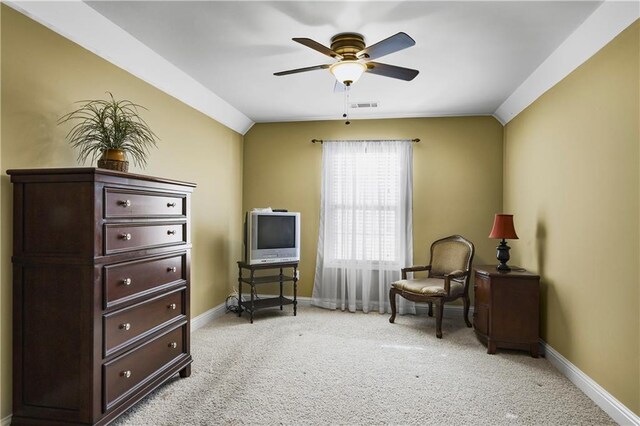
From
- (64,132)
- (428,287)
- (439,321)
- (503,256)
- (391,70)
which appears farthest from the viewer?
(428,287)

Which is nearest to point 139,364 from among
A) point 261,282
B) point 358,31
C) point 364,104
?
point 261,282

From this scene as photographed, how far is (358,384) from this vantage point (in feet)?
9.06

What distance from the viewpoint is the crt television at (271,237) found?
14.3 feet

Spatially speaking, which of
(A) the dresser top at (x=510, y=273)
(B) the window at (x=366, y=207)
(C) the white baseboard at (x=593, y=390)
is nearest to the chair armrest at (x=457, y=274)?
(A) the dresser top at (x=510, y=273)

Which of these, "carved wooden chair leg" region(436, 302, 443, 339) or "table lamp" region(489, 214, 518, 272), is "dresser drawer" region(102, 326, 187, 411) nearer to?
"carved wooden chair leg" region(436, 302, 443, 339)

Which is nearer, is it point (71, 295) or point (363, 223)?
point (71, 295)

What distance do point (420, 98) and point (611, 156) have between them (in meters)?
2.15

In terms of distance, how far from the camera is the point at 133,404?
2262mm

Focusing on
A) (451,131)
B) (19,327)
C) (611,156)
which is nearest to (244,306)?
(19,327)

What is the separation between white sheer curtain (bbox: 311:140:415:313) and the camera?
15.8 ft

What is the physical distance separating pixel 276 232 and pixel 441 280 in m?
2.06

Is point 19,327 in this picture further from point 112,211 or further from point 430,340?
point 430,340

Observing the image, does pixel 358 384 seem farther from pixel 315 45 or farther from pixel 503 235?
pixel 315 45

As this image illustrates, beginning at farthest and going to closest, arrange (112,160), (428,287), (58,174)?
(428,287) < (112,160) < (58,174)
